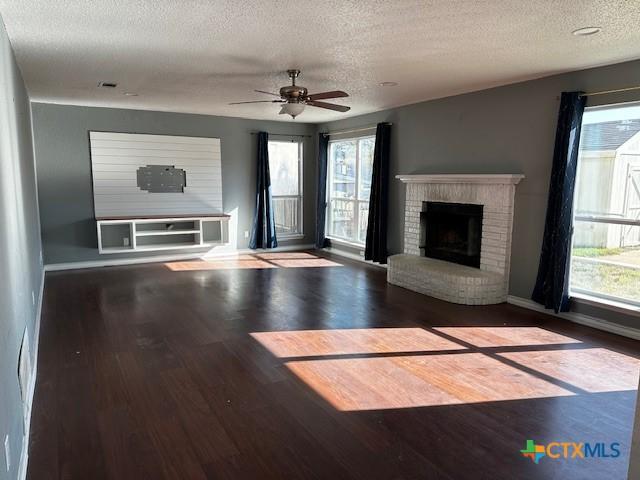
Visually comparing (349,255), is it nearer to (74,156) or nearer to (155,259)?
(155,259)

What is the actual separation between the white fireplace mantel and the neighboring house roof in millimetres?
722

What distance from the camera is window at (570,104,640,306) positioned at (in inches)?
157

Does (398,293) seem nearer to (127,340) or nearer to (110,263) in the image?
(127,340)

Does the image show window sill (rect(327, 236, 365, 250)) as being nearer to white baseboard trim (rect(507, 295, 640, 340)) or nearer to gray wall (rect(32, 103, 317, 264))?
gray wall (rect(32, 103, 317, 264))

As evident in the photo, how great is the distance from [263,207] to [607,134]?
214 inches

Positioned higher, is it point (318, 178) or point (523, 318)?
point (318, 178)

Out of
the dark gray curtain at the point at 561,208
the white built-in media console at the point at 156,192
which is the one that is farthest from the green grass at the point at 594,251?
the white built-in media console at the point at 156,192

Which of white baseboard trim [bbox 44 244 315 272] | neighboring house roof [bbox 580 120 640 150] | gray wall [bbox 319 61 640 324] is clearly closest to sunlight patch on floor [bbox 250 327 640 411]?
gray wall [bbox 319 61 640 324]

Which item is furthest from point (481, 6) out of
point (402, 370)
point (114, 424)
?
point (114, 424)

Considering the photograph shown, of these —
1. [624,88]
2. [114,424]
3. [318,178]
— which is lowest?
[114,424]

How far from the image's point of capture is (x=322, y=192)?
836cm

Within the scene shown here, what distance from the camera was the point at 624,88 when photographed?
3938mm

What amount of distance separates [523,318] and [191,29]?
4.09 m

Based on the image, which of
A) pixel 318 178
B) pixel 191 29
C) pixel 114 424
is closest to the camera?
pixel 114 424
